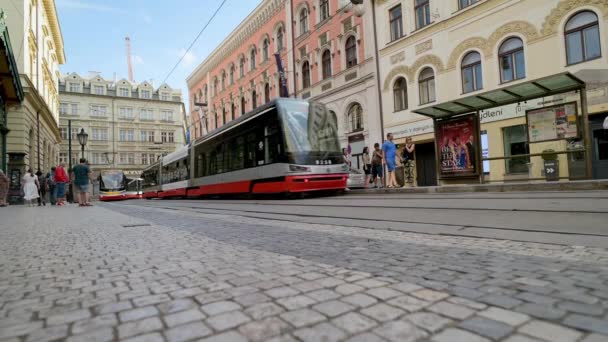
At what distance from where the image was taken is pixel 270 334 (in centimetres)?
130

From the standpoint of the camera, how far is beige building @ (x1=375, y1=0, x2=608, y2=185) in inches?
468

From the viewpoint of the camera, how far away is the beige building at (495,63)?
39.0ft

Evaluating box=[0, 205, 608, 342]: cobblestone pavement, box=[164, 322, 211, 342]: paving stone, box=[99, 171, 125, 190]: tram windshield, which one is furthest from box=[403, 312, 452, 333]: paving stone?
box=[99, 171, 125, 190]: tram windshield

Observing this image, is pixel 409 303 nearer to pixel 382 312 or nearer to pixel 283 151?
pixel 382 312

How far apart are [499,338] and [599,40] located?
48.8 ft

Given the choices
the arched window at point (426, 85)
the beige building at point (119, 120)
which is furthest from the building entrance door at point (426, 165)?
the beige building at point (119, 120)

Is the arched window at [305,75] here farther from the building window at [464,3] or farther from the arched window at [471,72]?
the arched window at [471,72]

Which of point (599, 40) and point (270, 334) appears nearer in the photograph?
point (270, 334)

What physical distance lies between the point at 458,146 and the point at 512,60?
21.1ft

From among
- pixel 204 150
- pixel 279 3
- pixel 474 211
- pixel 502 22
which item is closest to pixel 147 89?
pixel 279 3

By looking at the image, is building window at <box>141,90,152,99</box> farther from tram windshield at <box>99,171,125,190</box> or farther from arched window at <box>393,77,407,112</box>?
arched window at <box>393,77,407,112</box>

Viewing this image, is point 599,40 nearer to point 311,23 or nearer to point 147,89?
point 311,23

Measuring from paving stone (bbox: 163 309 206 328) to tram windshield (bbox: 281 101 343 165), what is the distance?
8.77 metres

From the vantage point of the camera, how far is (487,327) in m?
1.30
